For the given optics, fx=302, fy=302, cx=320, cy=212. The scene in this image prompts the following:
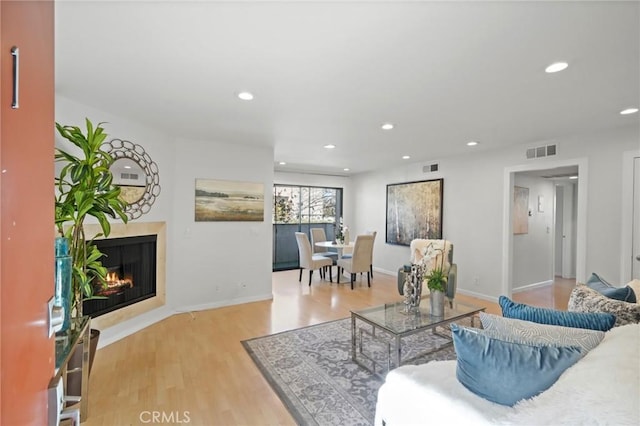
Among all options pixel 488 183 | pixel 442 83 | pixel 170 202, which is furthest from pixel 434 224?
pixel 170 202

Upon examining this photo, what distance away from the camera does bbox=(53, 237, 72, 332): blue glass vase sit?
1.52 meters

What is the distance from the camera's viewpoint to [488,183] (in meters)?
4.76

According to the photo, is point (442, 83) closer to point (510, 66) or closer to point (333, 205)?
point (510, 66)

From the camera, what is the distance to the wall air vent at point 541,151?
13.1 feet

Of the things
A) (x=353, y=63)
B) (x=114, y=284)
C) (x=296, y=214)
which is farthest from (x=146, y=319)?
(x=296, y=214)

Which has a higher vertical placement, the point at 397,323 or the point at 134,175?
the point at 134,175

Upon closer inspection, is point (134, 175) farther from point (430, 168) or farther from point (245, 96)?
point (430, 168)

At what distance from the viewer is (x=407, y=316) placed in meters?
2.78

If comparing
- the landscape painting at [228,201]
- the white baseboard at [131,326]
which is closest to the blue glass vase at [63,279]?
the white baseboard at [131,326]

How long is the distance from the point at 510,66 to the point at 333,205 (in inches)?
244

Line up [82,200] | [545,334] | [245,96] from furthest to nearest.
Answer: [245,96]
[82,200]
[545,334]

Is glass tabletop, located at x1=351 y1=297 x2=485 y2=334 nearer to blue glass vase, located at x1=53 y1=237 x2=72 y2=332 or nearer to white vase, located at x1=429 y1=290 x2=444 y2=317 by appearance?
white vase, located at x1=429 y1=290 x2=444 y2=317

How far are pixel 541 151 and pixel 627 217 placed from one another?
1.23 meters

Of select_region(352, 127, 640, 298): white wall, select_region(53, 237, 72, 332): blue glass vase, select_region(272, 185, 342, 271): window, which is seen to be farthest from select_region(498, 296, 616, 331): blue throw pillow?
select_region(272, 185, 342, 271): window
